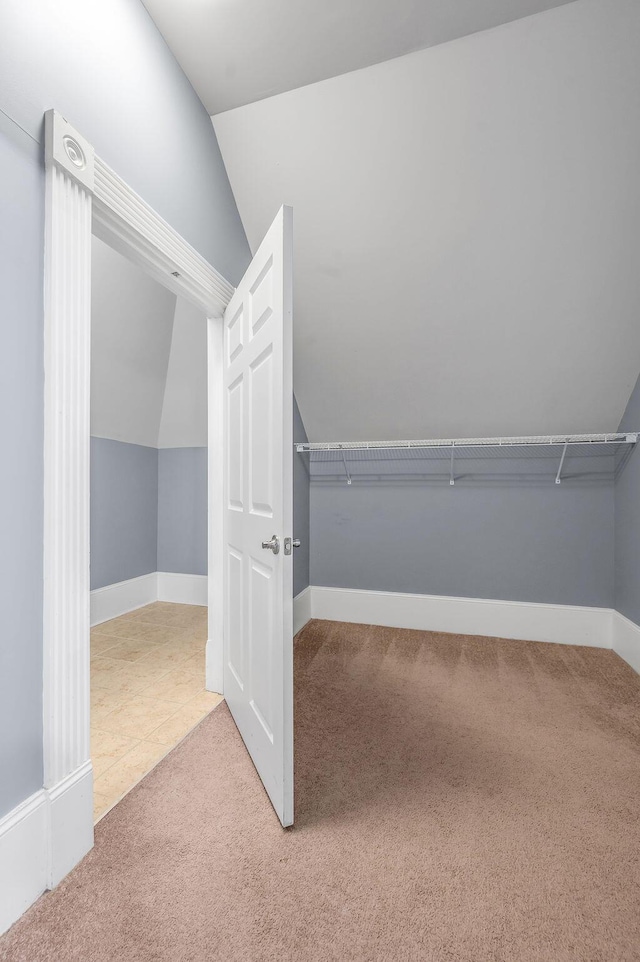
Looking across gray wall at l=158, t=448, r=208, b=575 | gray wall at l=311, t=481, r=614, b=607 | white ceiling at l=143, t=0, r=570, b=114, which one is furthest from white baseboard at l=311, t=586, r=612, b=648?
white ceiling at l=143, t=0, r=570, b=114

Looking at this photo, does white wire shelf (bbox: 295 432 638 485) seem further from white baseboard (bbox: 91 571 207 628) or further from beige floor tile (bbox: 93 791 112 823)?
beige floor tile (bbox: 93 791 112 823)

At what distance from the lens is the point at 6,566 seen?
41.4 inches

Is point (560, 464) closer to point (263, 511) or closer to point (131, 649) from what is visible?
point (263, 511)

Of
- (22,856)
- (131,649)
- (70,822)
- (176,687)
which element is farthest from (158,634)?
(22,856)

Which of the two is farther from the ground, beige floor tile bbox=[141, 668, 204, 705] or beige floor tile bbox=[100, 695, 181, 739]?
beige floor tile bbox=[141, 668, 204, 705]

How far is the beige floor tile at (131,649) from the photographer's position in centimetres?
268

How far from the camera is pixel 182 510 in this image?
3820 mm

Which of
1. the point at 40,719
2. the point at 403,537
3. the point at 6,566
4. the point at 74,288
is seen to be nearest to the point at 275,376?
the point at 74,288

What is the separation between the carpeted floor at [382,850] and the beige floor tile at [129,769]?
6 centimetres

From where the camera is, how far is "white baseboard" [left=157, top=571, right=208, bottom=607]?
3.75 metres

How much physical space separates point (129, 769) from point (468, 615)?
2.30m

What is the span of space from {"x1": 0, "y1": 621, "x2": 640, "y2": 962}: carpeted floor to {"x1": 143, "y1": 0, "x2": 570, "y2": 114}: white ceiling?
2.76m

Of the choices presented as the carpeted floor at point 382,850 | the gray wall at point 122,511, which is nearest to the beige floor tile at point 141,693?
the carpeted floor at point 382,850

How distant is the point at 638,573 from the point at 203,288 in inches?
109
